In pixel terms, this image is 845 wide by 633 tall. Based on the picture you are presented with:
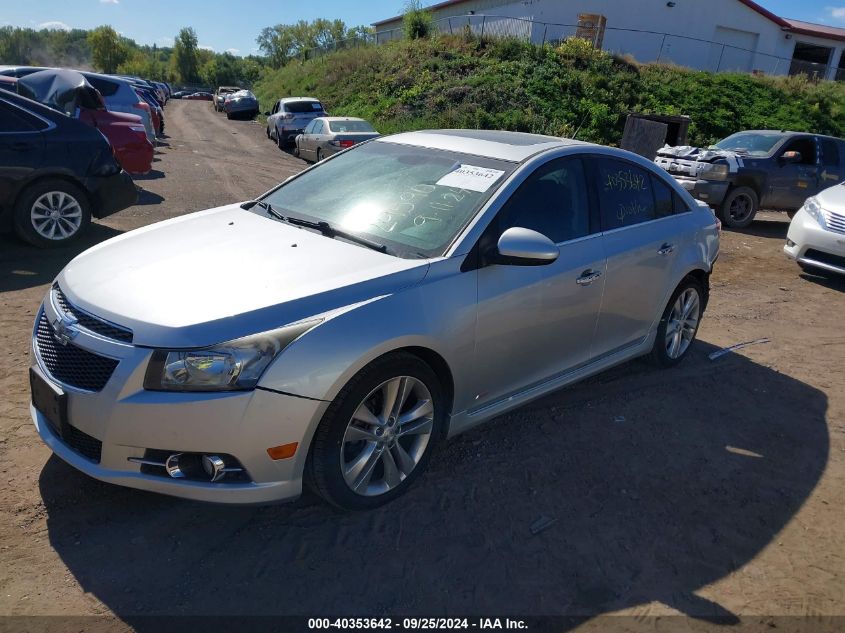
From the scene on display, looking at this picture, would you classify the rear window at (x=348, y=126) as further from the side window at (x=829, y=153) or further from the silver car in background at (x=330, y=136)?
the side window at (x=829, y=153)

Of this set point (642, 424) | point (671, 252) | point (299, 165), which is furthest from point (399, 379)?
point (299, 165)

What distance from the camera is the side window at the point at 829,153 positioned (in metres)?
12.1

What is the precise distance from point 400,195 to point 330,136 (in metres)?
12.0

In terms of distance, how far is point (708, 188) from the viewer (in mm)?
10945

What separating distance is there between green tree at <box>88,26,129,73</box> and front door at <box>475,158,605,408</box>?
356 feet

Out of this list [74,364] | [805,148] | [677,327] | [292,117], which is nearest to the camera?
[74,364]

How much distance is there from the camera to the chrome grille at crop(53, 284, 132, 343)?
103 inches

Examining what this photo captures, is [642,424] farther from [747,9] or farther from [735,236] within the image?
[747,9]

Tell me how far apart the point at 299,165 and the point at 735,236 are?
397 inches

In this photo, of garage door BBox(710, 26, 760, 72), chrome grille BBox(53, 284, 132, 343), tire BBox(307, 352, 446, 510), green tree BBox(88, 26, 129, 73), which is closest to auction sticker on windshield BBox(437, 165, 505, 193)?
tire BBox(307, 352, 446, 510)

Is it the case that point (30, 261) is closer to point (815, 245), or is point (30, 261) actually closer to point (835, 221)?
point (815, 245)

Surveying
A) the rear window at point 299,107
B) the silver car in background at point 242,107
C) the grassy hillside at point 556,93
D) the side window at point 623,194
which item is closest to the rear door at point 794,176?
the side window at point 623,194

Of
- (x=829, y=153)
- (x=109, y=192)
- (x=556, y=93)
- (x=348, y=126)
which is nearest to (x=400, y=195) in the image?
(x=109, y=192)

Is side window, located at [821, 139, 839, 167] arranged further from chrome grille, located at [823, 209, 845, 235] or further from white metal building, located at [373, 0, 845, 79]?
white metal building, located at [373, 0, 845, 79]
